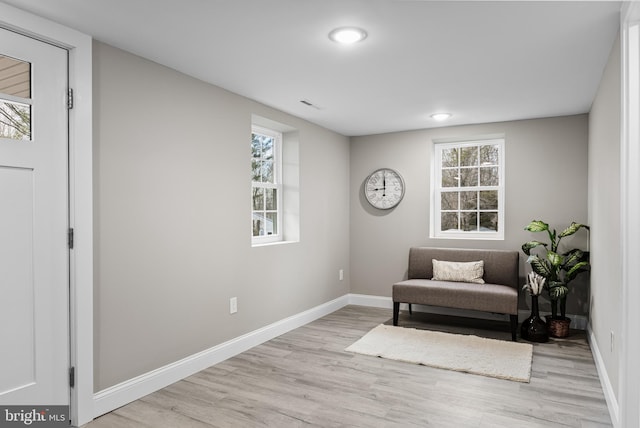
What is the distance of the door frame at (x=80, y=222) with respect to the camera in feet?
7.79

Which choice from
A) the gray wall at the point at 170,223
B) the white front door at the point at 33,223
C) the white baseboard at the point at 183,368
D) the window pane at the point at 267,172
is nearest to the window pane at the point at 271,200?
the window pane at the point at 267,172

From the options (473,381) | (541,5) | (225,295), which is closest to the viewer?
(541,5)

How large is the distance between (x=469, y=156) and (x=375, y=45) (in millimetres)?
2896

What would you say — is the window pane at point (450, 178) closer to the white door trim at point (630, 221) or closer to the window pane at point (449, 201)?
the window pane at point (449, 201)

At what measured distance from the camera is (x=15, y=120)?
7.09 ft

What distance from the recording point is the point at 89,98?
2.44 m

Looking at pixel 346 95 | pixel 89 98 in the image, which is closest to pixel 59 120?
pixel 89 98

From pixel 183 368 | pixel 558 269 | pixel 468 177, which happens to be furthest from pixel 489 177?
pixel 183 368

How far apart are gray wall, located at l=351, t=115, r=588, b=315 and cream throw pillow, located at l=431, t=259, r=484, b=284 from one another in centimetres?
41

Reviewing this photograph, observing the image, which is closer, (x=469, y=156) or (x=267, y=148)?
(x=267, y=148)

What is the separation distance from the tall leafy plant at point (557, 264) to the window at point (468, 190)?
56cm

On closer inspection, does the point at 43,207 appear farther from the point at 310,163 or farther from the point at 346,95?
the point at 310,163

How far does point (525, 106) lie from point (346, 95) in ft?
5.85
